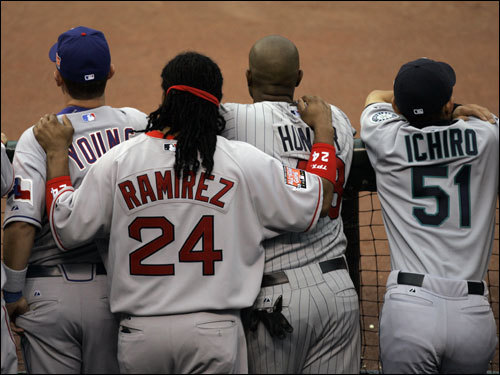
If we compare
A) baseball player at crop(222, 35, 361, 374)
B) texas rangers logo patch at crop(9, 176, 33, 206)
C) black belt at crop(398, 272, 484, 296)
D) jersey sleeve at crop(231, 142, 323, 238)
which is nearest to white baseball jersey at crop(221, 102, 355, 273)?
baseball player at crop(222, 35, 361, 374)

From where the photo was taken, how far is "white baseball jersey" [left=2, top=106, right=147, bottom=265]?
2.61m

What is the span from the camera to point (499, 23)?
13.8 meters

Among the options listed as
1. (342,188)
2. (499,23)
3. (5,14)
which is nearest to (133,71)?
(5,14)

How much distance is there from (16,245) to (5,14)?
13280 millimetres

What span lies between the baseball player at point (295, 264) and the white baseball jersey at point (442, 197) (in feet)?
0.74

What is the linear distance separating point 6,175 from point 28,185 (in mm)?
154

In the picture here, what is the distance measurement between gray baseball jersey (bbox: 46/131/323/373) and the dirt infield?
8.46 meters

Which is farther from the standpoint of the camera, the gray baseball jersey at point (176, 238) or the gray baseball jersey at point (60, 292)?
the gray baseball jersey at point (60, 292)

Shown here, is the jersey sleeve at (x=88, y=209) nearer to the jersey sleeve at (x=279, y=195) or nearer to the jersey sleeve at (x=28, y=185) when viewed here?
the jersey sleeve at (x=28, y=185)

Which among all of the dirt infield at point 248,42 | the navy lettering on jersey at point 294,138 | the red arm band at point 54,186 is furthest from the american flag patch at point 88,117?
the dirt infield at point 248,42

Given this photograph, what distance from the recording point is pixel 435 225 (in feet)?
8.84

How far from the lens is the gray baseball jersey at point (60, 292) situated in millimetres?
2617

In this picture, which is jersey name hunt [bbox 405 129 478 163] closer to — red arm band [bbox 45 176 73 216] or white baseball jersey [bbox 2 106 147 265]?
white baseball jersey [bbox 2 106 147 265]

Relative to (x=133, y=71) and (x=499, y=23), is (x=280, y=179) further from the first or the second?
(x=499, y=23)
